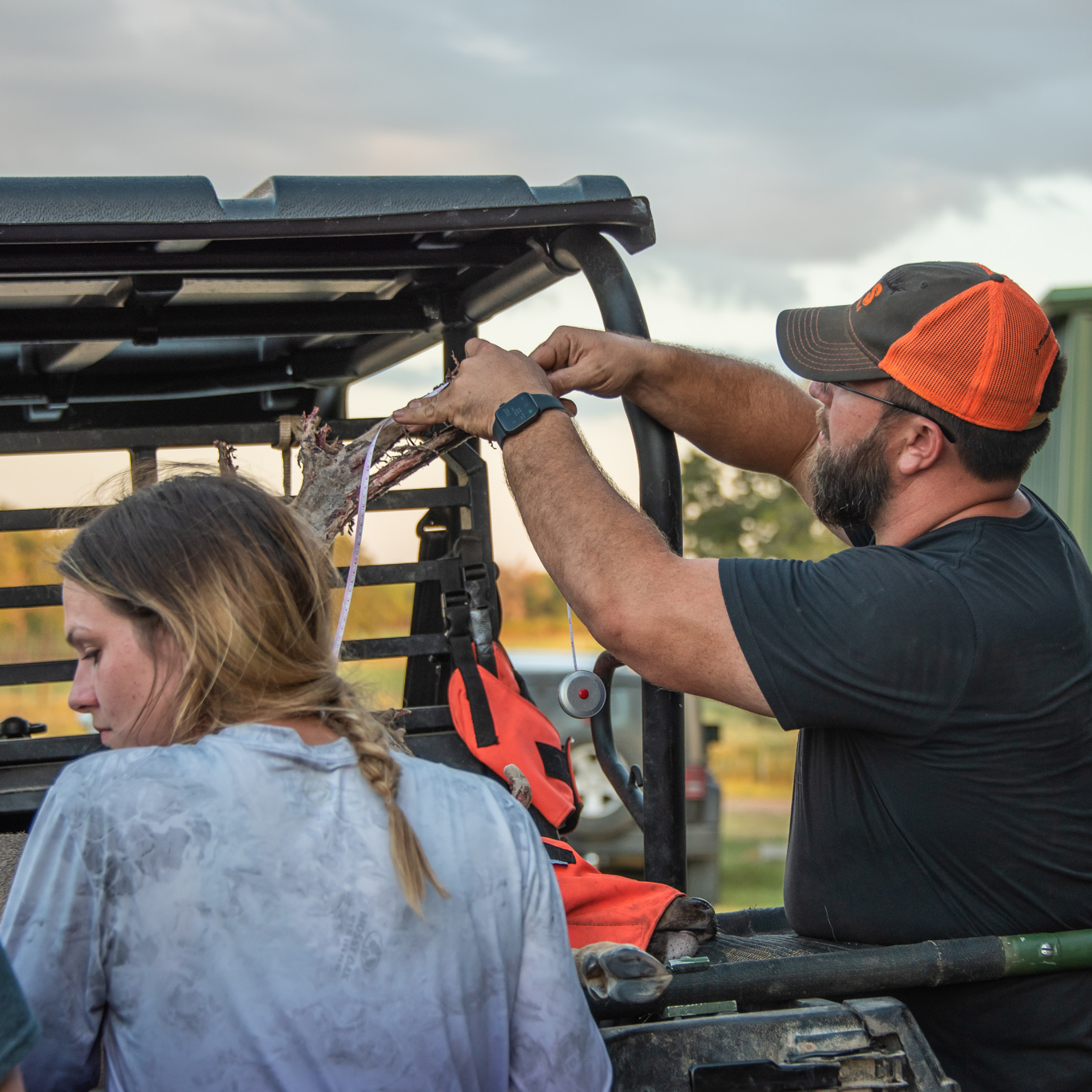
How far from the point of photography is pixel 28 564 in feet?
15.3

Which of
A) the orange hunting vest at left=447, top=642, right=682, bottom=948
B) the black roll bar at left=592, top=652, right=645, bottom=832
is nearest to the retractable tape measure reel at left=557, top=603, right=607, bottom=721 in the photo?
the black roll bar at left=592, top=652, right=645, bottom=832

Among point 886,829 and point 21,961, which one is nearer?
point 21,961

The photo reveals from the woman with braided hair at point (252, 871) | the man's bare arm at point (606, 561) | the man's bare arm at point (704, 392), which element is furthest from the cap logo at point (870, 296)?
the woman with braided hair at point (252, 871)

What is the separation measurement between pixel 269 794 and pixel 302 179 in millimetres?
1106

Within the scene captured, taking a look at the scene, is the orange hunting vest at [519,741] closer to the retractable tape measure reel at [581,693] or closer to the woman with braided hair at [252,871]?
the retractable tape measure reel at [581,693]

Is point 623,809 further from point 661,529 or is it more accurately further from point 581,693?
point 661,529

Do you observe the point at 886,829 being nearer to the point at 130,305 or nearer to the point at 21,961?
the point at 21,961

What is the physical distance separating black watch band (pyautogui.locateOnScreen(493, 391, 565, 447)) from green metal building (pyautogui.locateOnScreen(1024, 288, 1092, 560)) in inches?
201

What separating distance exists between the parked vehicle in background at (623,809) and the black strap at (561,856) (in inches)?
222

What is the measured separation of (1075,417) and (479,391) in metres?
5.29

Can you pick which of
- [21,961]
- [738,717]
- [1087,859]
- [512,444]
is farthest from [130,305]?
[738,717]

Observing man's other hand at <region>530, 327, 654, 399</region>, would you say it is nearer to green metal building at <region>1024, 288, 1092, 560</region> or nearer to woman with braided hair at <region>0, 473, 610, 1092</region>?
woman with braided hair at <region>0, 473, 610, 1092</region>

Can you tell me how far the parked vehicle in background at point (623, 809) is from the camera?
7898mm

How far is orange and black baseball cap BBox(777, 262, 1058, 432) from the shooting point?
2090mm
